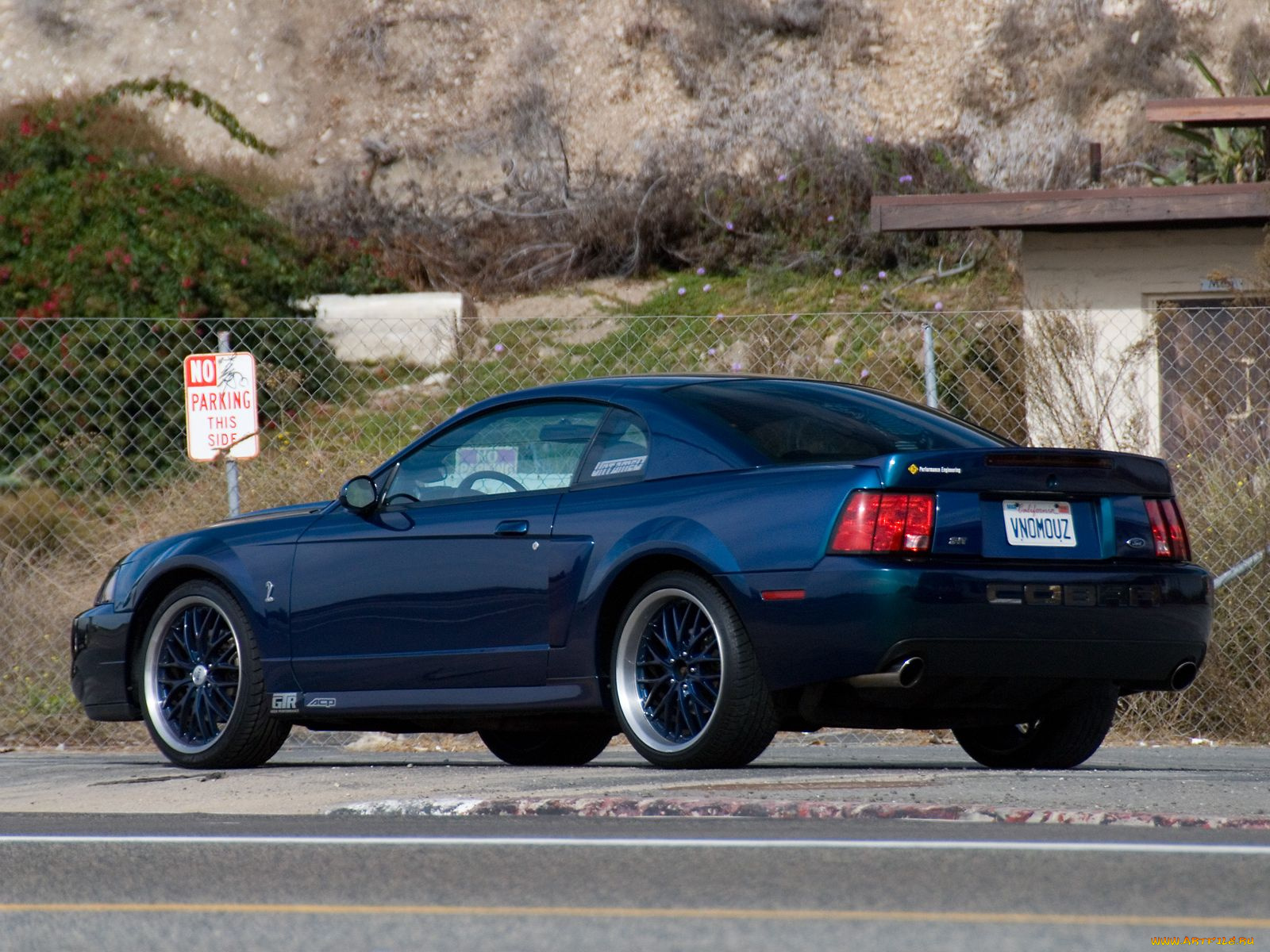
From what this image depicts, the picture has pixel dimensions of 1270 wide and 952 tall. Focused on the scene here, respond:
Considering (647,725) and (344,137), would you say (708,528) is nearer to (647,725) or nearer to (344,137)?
(647,725)

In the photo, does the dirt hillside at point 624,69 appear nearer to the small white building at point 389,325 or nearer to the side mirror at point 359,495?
the small white building at point 389,325

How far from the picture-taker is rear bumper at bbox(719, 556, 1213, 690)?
6.66 m

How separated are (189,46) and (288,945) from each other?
29.6 m

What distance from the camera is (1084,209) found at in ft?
53.2

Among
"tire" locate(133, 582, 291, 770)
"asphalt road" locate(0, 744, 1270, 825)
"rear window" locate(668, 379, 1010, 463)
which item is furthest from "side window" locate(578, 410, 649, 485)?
"tire" locate(133, 582, 291, 770)

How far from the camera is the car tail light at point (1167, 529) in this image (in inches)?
288

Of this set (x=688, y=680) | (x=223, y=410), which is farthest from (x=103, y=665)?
(x=688, y=680)

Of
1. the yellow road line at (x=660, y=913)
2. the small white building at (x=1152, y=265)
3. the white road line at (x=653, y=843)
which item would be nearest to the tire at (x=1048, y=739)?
the white road line at (x=653, y=843)

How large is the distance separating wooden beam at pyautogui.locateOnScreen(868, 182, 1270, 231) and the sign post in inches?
280

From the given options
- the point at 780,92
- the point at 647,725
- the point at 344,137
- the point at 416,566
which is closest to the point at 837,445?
the point at 647,725

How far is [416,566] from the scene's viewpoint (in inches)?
311

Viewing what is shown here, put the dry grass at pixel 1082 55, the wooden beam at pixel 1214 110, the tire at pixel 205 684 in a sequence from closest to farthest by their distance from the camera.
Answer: the tire at pixel 205 684 → the wooden beam at pixel 1214 110 → the dry grass at pixel 1082 55

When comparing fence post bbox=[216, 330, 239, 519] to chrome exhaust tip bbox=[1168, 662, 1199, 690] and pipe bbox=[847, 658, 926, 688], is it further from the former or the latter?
chrome exhaust tip bbox=[1168, 662, 1199, 690]

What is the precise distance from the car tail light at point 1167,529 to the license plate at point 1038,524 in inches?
16.1
